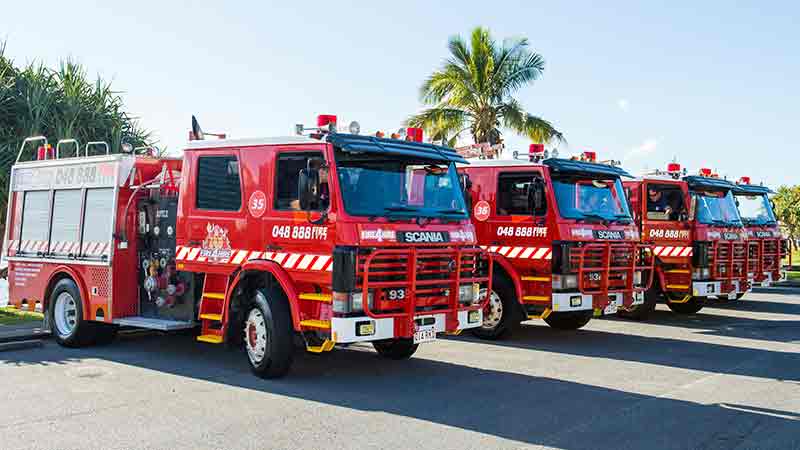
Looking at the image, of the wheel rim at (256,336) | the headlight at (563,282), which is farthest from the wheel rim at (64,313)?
the headlight at (563,282)

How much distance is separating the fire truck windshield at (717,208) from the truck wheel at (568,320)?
3.48m

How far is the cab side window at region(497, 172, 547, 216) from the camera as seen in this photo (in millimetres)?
11969

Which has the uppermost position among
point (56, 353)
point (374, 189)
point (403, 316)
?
point (374, 189)

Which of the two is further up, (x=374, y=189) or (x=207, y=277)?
(x=374, y=189)

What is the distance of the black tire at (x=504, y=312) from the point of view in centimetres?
1187

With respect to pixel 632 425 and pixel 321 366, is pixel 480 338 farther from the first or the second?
pixel 632 425

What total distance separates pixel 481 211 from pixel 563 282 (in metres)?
1.87

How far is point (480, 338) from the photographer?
12.3 metres

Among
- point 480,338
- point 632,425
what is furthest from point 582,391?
point 480,338

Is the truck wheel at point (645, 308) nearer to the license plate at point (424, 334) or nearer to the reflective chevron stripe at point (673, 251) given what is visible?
the reflective chevron stripe at point (673, 251)

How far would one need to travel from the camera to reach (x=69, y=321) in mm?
11516

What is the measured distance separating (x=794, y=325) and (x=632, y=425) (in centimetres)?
888

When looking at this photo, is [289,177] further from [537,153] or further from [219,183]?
[537,153]

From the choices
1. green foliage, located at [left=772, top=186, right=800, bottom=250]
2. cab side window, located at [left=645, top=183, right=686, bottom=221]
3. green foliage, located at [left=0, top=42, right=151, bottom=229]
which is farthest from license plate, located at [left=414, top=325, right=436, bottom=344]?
green foliage, located at [left=772, top=186, right=800, bottom=250]
